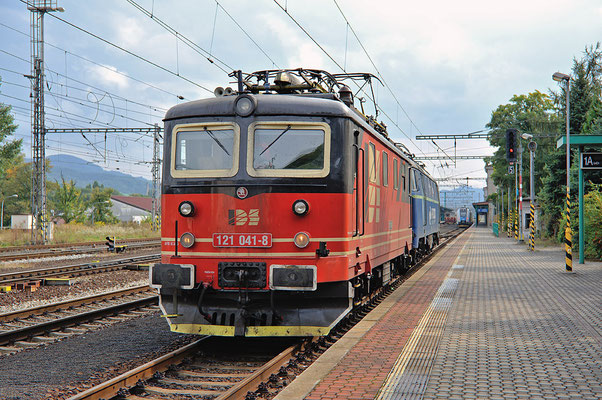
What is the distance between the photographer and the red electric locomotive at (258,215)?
25.0 feet

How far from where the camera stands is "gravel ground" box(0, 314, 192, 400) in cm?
621

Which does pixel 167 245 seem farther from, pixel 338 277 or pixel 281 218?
pixel 338 277

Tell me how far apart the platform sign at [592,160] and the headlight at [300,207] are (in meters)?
13.3

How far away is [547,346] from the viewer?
25.3 ft

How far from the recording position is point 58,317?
10.4m

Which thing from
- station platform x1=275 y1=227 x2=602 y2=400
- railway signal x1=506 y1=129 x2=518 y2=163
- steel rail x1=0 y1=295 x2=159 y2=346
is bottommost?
steel rail x1=0 y1=295 x2=159 y2=346

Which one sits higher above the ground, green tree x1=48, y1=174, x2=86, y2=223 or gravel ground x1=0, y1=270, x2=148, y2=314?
green tree x1=48, y1=174, x2=86, y2=223

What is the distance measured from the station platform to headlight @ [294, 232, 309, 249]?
51.8 inches

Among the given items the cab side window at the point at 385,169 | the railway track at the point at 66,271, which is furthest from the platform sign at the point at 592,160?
the railway track at the point at 66,271

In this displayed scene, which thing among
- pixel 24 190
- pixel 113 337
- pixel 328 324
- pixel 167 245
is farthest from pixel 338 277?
pixel 24 190

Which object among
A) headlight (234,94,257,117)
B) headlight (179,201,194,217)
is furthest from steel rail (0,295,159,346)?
headlight (234,94,257,117)

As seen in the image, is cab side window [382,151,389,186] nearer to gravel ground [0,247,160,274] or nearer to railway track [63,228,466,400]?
railway track [63,228,466,400]

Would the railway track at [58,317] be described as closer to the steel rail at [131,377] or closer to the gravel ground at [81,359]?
the gravel ground at [81,359]

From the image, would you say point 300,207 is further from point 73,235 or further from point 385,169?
point 73,235
